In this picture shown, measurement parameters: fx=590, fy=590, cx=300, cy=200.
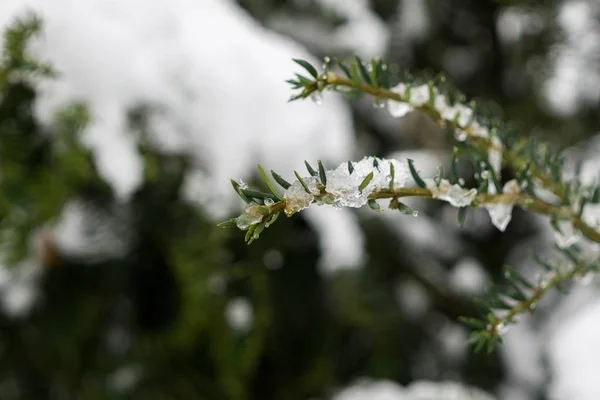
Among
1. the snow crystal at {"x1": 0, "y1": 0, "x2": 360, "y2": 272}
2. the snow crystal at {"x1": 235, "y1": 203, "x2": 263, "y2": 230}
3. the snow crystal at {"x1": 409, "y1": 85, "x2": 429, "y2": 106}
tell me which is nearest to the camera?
the snow crystal at {"x1": 235, "y1": 203, "x2": 263, "y2": 230}

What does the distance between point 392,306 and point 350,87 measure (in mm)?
563

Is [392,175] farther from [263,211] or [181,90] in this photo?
[181,90]

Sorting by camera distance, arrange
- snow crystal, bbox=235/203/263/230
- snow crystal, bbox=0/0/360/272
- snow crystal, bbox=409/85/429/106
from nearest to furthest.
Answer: snow crystal, bbox=235/203/263/230
snow crystal, bbox=409/85/429/106
snow crystal, bbox=0/0/360/272

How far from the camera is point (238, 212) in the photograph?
24.2 inches

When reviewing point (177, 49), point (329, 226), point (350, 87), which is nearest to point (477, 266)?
point (329, 226)

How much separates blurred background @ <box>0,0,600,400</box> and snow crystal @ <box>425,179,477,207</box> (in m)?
0.09

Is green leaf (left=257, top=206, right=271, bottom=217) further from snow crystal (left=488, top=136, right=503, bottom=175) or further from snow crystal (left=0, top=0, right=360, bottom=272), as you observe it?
snow crystal (left=0, top=0, right=360, bottom=272)

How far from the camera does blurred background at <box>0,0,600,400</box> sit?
23.6 inches

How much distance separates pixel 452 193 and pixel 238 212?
0.35 metres

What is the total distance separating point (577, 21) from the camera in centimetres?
107

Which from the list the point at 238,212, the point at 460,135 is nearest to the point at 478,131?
the point at 460,135

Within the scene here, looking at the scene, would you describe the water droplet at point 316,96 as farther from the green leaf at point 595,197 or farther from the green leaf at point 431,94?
the green leaf at point 595,197

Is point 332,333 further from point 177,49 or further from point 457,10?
point 457,10

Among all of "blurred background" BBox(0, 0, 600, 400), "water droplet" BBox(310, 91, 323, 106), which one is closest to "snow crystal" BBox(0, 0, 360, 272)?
"blurred background" BBox(0, 0, 600, 400)
